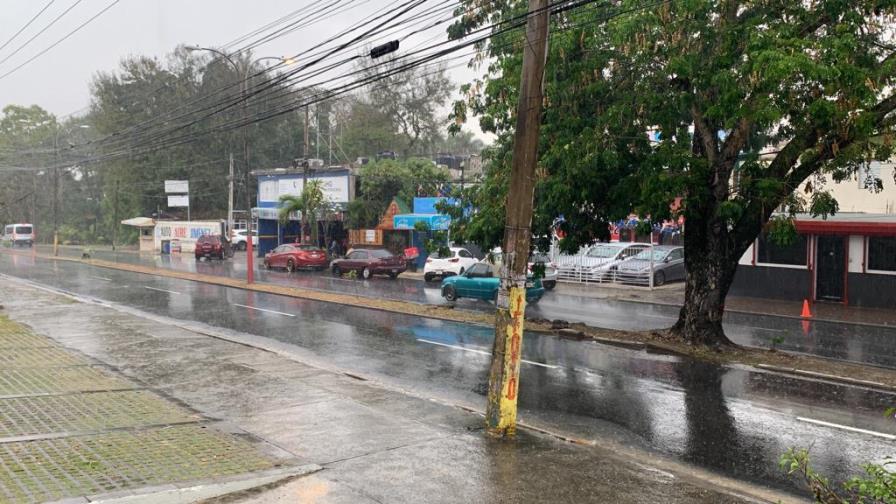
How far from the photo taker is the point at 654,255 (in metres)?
30.8

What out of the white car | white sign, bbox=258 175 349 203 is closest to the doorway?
the white car

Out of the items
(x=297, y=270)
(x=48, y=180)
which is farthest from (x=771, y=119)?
(x=48, y=180)

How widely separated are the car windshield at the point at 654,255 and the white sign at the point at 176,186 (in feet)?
167

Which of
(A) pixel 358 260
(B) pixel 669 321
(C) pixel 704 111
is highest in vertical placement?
(C) pixel 704 111

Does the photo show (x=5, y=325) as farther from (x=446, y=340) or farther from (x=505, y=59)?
(x=505, y=59)

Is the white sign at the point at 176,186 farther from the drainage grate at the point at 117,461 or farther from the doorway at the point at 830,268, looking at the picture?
the drainage grate at the point at 117,461

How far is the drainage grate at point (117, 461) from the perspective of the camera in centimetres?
631

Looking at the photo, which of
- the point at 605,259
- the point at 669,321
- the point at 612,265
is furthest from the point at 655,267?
the point at 669,321

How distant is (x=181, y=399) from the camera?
33.5 ft

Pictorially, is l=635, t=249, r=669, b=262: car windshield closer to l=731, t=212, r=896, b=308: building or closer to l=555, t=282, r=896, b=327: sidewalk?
l=555, t=282, r=896, b=327: sidewalk

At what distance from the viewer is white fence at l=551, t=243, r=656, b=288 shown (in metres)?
30.7

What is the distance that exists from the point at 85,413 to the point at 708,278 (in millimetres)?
11676

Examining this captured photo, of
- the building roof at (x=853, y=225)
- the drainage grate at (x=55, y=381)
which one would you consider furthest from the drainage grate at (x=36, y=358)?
the building roof at (x=853, y=225)

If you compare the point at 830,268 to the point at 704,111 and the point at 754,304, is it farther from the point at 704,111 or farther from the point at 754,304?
the point at 704,111
